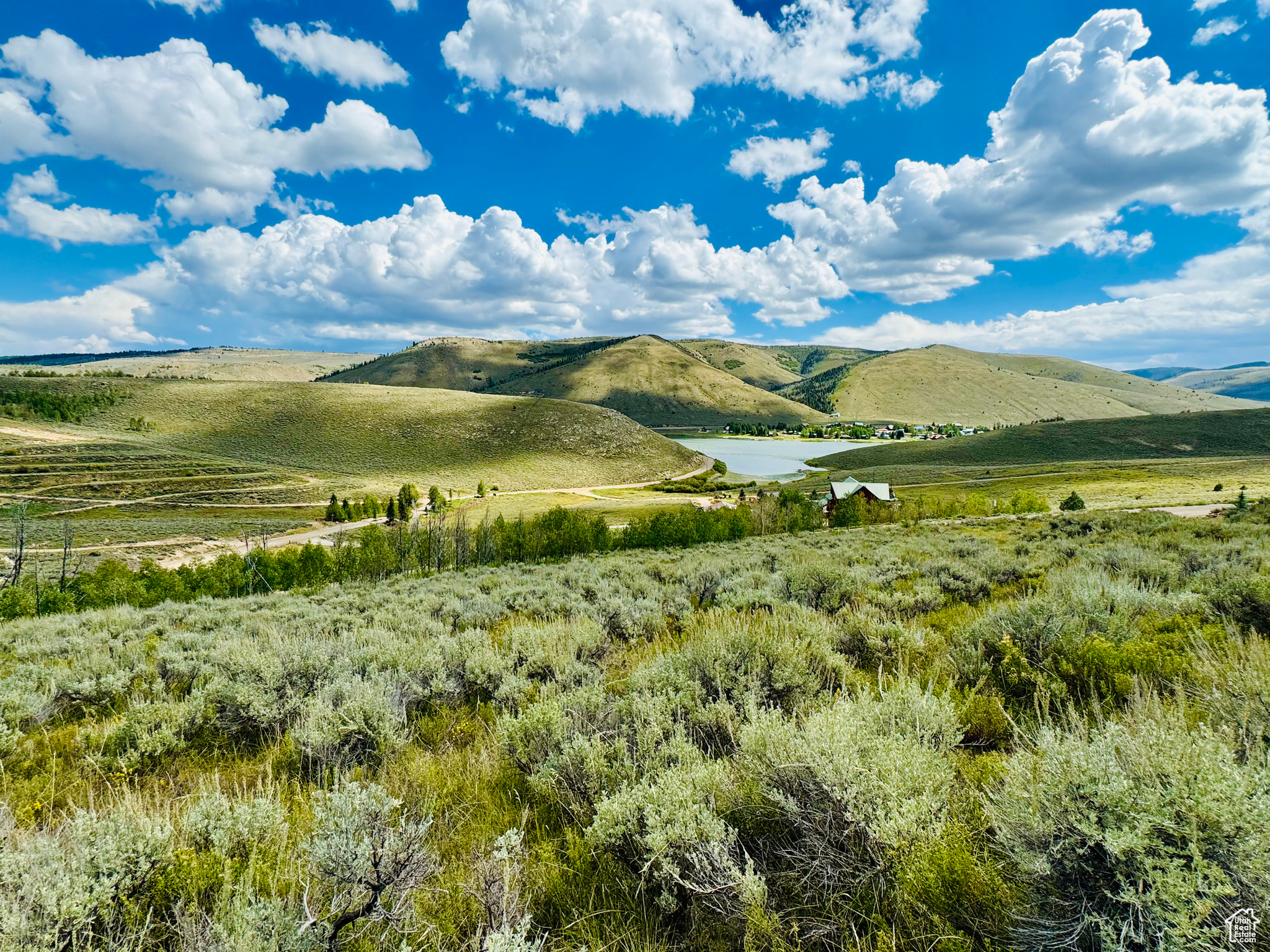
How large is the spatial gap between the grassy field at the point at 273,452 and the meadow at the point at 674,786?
68468mm

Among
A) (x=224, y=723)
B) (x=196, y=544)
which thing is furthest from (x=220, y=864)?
(x=196, y=544)

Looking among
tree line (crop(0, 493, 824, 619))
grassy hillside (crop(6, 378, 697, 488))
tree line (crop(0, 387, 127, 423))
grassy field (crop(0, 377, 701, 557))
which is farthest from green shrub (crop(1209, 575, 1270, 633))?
tree line (crop(0, 387, 127, 423))

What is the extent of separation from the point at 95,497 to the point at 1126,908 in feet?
374

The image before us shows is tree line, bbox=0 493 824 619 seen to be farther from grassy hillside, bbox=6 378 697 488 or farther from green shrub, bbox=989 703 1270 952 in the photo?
grassy hillside, bbox=6 378 697 488

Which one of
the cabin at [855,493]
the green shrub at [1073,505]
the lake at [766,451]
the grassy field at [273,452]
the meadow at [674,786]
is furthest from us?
the lake at [766,451]

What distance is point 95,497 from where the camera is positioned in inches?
3068

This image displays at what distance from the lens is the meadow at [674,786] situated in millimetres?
2105

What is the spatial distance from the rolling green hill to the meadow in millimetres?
111019

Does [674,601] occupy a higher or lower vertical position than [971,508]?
higher

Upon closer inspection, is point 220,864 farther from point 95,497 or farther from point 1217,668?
point 95,497

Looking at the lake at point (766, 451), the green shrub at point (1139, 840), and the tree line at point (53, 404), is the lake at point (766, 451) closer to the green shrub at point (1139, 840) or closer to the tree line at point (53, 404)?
the green shrub at point (1139, 840)

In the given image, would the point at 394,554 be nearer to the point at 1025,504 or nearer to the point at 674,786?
the point at 674,786

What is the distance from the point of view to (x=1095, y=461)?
102m

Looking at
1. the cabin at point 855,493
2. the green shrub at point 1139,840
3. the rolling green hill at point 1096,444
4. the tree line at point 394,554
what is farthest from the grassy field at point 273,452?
the green shrub at point 1139,840
